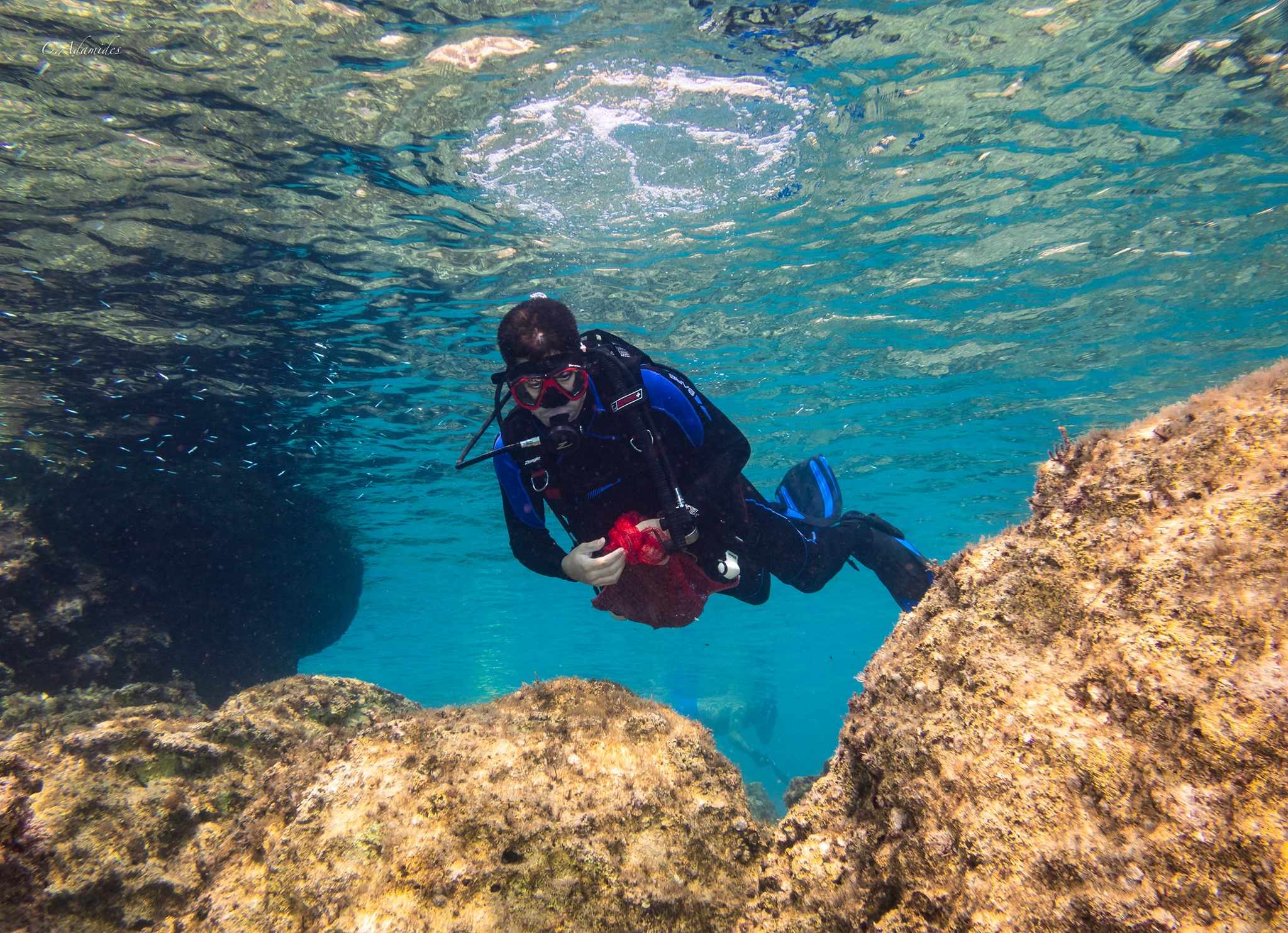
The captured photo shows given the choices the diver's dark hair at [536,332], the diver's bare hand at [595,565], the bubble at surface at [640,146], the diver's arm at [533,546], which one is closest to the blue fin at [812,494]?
the diver's arm at [533,546]

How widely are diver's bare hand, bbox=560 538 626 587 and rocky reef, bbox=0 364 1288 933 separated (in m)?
1.53

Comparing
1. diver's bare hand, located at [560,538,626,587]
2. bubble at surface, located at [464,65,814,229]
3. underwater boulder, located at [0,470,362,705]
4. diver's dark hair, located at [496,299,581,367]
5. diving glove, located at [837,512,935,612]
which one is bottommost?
underwater boulder, located at [0,470,362,705]

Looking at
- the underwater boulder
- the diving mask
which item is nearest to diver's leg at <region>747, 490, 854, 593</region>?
the diving mask

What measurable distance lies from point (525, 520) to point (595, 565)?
149 cm

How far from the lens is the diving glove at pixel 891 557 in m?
6.11

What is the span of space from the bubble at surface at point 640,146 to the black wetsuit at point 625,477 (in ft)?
18.2

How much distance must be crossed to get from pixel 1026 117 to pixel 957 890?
38.7 feet

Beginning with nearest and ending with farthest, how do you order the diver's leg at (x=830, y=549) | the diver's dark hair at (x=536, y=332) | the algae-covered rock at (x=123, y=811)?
the algae-covered rock at (x=123, y=811) < the diver's dark hair at (x=536, y=332) < the diver's leg at (x=830, y=549)

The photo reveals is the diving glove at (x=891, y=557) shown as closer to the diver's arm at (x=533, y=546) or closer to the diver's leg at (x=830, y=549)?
the diver's leg at (x=830, y=549)

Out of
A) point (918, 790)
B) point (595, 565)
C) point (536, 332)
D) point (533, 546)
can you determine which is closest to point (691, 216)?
point (536, 332)

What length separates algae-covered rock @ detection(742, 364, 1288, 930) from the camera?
48.8 inches

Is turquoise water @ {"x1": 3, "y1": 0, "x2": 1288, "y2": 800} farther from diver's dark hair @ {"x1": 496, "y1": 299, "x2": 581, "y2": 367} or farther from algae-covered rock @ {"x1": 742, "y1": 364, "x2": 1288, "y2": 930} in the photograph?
diver's dark hair @ {"x1": 496, "y1": 299, "x2": 581, "y2": 367}

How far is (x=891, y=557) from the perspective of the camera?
21.2 feet

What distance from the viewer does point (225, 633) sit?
12.8 m
